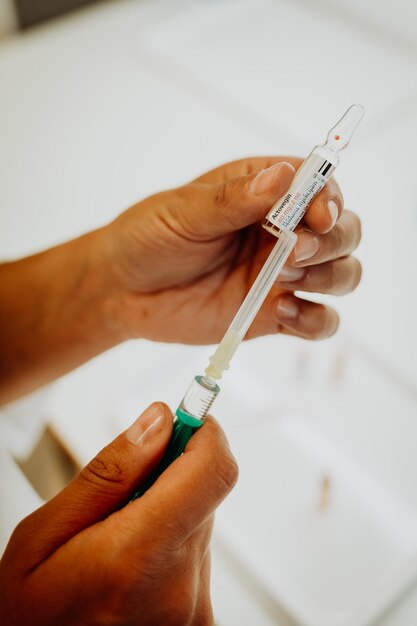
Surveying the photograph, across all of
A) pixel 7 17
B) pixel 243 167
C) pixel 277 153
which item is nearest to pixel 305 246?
pixel 243 167

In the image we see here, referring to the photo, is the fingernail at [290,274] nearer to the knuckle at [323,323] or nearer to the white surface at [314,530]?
the knuckle at [323,323]

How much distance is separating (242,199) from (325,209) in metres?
0.07

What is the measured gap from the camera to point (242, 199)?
563 mm

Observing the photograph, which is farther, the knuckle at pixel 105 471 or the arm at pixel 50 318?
the arm at pixel 50 318

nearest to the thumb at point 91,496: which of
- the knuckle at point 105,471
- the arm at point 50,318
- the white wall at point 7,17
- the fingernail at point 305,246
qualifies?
the knuckle at point 105,471

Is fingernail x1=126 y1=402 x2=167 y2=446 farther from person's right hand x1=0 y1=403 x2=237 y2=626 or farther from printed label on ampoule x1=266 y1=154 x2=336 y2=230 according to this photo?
printed label on ampoule x1=266 y1=154 x2=336 y2=230

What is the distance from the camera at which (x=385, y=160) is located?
1135 millimetres

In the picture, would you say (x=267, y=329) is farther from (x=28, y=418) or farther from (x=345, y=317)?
(x=28, y=418)

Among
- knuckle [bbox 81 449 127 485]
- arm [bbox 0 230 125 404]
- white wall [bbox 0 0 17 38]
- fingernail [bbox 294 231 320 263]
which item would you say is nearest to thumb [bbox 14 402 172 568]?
knuckle [bbox 81 449 127 485]

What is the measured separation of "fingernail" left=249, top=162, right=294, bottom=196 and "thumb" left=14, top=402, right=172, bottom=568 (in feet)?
0.75

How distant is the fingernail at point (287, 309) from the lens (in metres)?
0.68

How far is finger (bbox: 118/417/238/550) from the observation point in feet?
1.44

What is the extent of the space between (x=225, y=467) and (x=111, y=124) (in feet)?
3.12

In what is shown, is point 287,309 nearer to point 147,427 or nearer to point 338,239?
point 338,239
